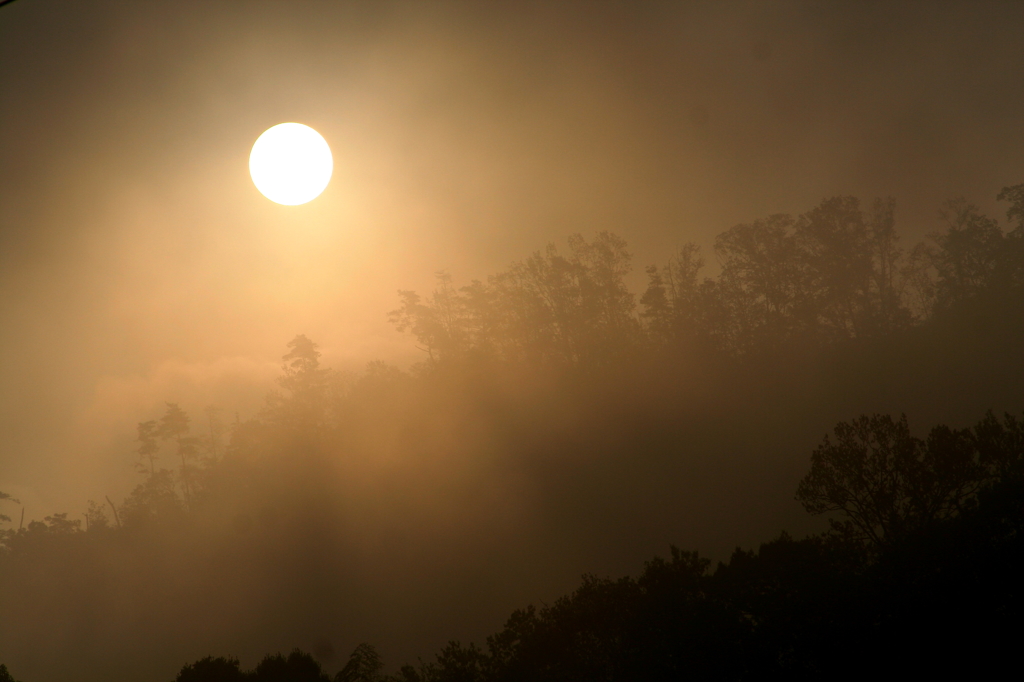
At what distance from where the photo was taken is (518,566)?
4038 cm

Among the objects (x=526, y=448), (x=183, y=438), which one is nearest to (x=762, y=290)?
(x=526, y=448)

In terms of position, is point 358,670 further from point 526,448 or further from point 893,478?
point 526,448

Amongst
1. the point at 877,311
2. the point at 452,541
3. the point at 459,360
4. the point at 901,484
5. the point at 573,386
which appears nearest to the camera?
the point at 901,484

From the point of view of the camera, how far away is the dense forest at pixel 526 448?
39.0 metres

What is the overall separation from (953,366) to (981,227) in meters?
15.5

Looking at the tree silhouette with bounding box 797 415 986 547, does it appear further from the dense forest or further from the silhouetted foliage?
the silhouetted foliage

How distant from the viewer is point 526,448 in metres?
48.8

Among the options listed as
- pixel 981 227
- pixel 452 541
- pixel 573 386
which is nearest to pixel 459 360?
pixel 573 386

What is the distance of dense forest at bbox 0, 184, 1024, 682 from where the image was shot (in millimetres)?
39000

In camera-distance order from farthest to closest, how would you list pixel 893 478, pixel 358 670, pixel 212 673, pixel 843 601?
1. pixel 358 670
2. pixel 212 673
3. pixel 893 478
4. pixel 843 601

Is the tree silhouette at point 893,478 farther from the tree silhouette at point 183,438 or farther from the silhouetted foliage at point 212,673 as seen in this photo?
the tree silhouette at point 183,438

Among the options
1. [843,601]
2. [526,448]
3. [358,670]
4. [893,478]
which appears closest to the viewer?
[843,601]

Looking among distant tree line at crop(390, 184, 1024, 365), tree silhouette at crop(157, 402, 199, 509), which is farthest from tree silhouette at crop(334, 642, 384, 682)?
tree silhouette at crop(157, 402, 199, 509)

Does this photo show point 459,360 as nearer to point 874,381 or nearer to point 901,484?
point 874,381
